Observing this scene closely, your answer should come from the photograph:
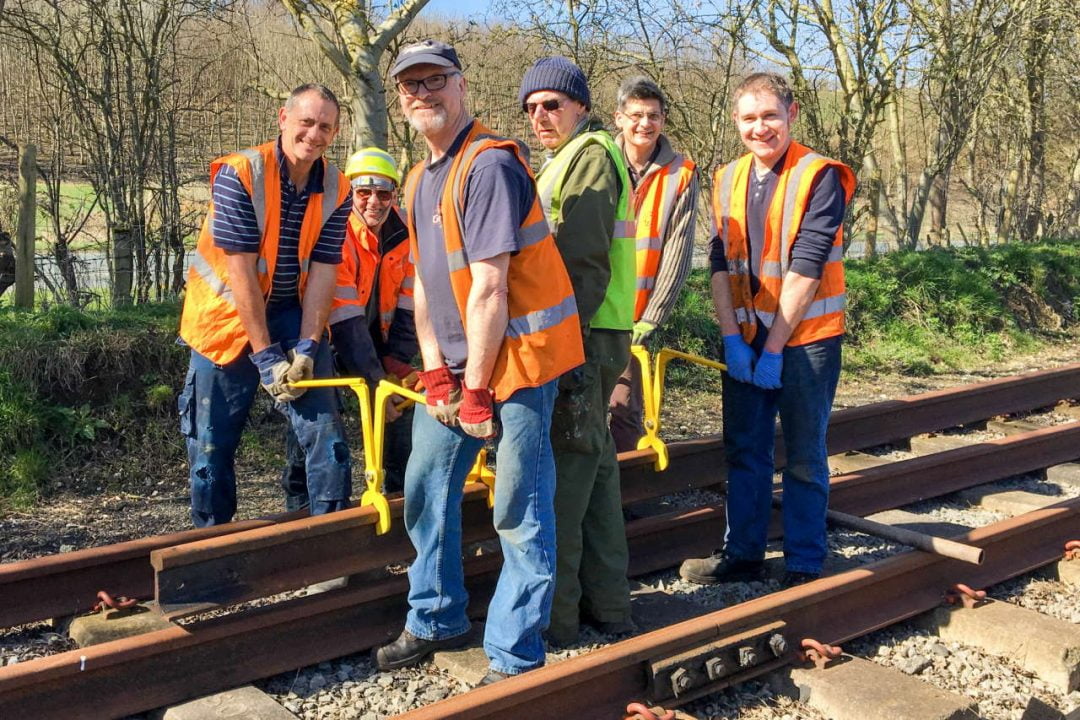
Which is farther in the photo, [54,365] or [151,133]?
[151,133]

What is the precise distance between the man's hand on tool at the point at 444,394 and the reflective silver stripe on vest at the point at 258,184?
1.18 metres

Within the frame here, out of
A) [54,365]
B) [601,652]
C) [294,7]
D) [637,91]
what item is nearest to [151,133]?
[294,7]

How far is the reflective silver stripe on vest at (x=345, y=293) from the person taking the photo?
5.06 m

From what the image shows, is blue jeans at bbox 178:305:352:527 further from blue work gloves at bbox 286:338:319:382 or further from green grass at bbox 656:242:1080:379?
green grass at bbox 656:242:1080:379

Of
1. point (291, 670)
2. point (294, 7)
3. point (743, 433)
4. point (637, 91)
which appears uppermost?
point (294, 7)

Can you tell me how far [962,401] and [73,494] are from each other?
6.16 metres

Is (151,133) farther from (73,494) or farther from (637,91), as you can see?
(637,91)

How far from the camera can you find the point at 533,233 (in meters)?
3.63

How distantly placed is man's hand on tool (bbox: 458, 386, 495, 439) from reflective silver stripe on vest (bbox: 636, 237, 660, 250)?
204 cm

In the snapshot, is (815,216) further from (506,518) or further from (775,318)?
(506,518)

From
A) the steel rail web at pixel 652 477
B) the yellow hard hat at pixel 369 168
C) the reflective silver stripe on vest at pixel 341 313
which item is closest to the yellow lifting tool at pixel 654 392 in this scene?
the steel rail web at pixel 652 477

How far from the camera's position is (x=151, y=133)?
365 inches

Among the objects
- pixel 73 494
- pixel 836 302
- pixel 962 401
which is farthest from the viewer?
pixel 962 401

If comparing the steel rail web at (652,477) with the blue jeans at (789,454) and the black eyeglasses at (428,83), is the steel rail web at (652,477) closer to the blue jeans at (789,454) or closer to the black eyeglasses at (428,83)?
the blue jeans at (789,454)
